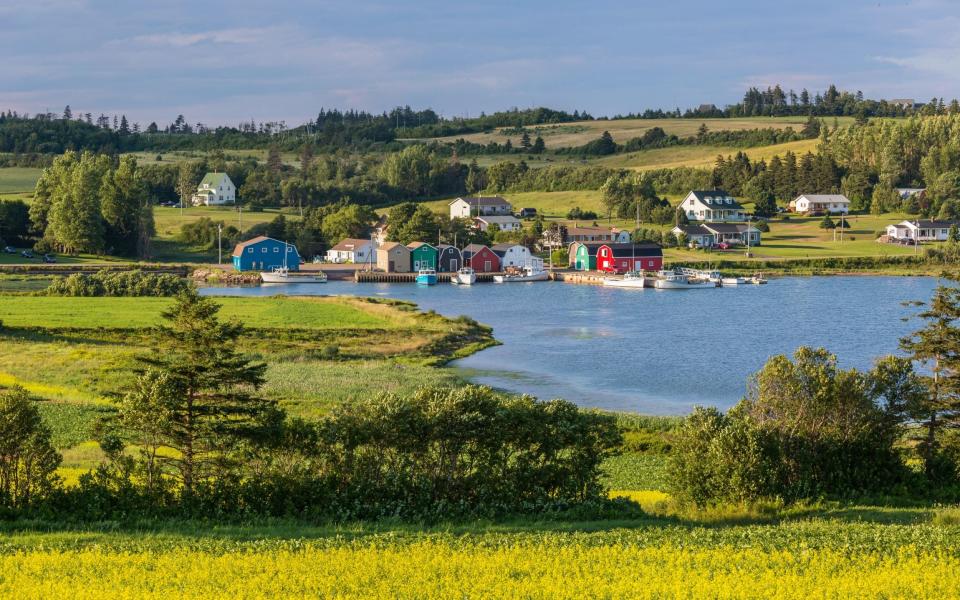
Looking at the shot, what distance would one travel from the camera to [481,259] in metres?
96.8

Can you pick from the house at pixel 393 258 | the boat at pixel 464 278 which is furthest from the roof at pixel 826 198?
the house at pixel 393 258

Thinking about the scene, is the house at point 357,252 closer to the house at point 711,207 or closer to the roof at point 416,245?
the roof at point 416,245

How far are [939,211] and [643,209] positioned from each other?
95.6ft

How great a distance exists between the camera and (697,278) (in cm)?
8650

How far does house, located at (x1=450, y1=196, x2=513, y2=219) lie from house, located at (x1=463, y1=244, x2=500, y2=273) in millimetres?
18476

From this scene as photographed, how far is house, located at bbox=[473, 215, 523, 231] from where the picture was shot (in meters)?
110

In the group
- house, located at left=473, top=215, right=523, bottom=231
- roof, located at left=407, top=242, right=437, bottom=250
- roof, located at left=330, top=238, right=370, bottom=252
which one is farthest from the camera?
house, located at left=473, top=215, right=523, bottom=231

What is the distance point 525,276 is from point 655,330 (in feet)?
113

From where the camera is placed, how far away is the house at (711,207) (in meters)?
113

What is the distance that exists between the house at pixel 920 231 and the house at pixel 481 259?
38.0 m

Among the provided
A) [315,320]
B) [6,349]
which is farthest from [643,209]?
[6,349]

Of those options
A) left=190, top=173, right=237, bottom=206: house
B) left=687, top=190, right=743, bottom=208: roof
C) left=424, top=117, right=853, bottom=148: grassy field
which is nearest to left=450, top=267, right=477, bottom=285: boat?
left=687, top=190, right=743, bottom=208: roof

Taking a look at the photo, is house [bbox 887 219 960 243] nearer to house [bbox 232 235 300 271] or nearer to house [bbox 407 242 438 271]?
house [bbox 407 242 438 271]

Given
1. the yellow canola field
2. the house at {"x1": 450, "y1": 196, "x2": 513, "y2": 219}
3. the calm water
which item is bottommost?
the calm water
